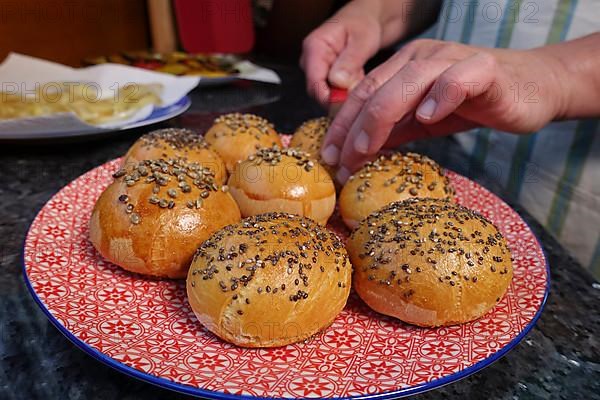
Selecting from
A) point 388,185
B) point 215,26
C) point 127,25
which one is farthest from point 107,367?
point 127,25

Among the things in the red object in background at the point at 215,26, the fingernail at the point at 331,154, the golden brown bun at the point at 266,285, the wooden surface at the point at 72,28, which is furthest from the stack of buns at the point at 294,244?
the wooden surface at the point at 72,28

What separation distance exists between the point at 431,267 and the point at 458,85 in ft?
1.35

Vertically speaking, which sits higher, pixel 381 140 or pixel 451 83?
pixel 451 83

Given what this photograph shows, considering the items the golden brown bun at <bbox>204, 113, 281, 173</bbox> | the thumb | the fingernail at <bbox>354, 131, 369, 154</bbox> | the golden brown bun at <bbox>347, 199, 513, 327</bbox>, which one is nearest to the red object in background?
the thumb

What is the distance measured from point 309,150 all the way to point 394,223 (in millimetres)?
515

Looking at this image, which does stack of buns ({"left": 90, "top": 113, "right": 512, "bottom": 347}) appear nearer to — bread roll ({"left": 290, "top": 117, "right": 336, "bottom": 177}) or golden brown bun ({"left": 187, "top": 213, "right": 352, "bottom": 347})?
golden brown bun ({"left": 187, "top": 213, "right": 352, "bottom": 347})

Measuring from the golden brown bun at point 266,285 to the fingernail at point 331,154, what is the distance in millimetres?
470

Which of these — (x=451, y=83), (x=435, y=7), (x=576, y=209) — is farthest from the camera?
(x=435, y=7)

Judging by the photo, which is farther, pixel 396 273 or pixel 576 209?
pixel 576 209

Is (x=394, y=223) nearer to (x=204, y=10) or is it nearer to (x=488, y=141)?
(x=488, y=141)

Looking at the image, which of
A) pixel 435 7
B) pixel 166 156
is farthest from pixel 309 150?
pixel 435 7

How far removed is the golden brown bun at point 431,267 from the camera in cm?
92

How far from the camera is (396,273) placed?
0.94m

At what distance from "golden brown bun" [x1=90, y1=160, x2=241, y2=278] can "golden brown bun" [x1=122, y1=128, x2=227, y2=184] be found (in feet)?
0.73
